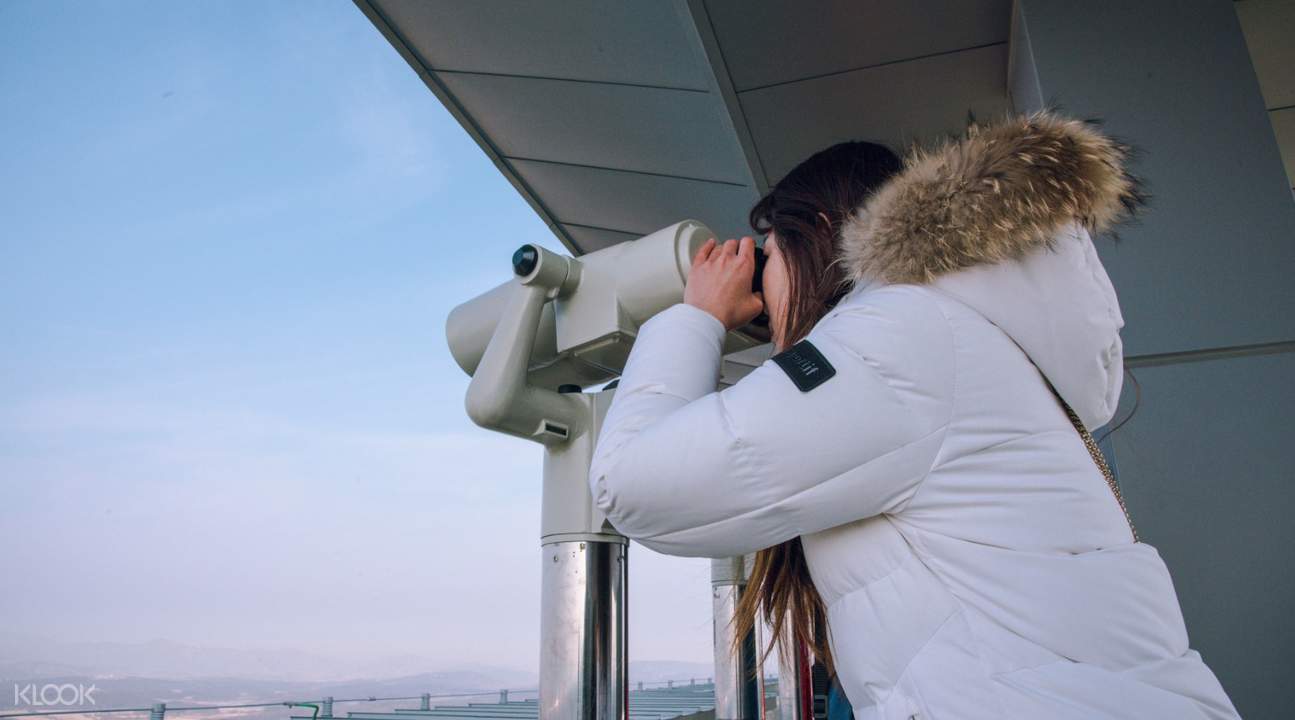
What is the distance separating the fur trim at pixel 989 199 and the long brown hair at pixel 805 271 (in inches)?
6.3

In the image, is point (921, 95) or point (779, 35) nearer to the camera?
point (779, 35)

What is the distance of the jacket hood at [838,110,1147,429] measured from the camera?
91 centimetres

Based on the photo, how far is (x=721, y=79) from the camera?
2.60 meters

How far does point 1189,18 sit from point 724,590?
10.2ft

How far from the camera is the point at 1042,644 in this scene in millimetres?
829

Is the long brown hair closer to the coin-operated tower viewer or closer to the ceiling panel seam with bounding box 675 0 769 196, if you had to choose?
the coin-operated tower viewer

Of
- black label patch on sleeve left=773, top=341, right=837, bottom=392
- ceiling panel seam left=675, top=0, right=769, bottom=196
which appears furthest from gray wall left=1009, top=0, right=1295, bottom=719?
black label patch on sleeve left=773, top=341, right=837, bottom=392

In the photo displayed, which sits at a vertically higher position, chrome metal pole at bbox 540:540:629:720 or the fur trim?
the fur trim

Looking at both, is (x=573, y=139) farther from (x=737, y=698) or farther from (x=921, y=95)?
(x=737, y=698)

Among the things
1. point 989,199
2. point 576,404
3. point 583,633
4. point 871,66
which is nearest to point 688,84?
point 871,66

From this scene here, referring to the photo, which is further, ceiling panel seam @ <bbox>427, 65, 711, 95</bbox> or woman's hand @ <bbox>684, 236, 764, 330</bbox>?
ceiling panel seam @ <bbox>427, 65, 711, 95</bbox>

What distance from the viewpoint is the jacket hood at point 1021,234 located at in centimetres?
91

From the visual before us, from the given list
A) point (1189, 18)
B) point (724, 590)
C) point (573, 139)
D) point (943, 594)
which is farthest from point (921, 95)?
point (724, 590)

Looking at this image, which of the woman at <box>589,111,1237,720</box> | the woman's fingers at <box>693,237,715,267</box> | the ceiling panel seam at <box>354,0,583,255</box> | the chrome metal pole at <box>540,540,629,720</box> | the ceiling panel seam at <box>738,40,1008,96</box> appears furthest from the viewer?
the ceiling panel seam at <box>354,0,583,255</box>
